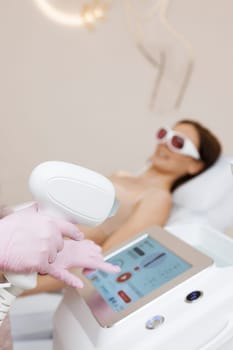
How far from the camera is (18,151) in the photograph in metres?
1.96

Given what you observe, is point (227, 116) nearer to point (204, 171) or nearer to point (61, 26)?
point (204, 171)

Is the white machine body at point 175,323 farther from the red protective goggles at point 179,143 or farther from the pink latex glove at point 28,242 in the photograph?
the red protective goggles at point 179,143

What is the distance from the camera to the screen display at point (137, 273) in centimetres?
71

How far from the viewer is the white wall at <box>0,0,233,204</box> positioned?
1.90 metres

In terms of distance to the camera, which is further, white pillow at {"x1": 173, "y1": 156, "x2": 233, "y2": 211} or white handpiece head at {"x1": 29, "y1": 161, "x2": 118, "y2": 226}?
white pillow at {"x1": 173, "y1": 156, "x2": 233, "y2": 211}

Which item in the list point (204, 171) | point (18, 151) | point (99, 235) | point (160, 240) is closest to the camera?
point (160, 240)

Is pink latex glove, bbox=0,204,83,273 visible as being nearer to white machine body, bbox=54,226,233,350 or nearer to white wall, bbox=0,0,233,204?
white machine body, bbox=54,226,233,350

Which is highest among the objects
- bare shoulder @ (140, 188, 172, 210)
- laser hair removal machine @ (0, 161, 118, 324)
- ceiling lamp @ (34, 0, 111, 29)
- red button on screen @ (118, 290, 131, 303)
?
ceiling lamp @ (34, 0, 111, 29)

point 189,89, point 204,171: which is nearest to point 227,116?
point 189,89

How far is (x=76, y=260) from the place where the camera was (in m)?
0.66

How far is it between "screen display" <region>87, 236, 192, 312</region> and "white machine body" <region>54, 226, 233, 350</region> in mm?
39

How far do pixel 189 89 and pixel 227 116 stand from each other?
0.22m

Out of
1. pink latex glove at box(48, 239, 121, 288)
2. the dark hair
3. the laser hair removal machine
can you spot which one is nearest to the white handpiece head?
the laser hair removal machine

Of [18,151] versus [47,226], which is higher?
[47,226]
